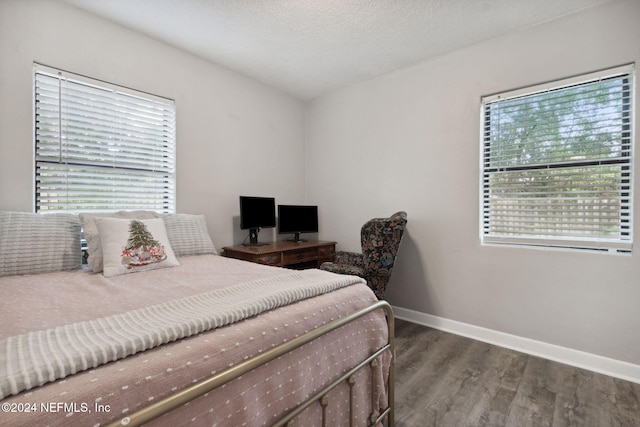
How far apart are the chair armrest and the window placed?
114 cm

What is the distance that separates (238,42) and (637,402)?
3.65 meters

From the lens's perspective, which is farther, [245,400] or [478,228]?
[478,228]

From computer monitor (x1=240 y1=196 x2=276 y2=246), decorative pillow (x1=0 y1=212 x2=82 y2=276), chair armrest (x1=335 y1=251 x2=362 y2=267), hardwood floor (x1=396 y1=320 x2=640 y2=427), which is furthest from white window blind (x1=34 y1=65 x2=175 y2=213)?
hardwood floor (x1=396 y1=320 x2=640 y2=427)

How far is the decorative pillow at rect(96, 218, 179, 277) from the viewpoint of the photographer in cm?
176

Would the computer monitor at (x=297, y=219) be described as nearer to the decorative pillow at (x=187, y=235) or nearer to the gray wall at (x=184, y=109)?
the gray wall at (x=184, y=109)

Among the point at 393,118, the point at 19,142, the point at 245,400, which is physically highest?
the point at 393,118

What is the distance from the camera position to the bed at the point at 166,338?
653 mm

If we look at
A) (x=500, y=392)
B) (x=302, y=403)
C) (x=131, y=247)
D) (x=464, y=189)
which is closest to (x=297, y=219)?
(x=464, y=189)

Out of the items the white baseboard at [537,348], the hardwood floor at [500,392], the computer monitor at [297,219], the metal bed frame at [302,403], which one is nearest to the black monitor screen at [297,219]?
the computer monitor at [297,219]

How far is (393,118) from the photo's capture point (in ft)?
10.1

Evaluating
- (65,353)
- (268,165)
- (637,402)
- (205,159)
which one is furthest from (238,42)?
(637,402)

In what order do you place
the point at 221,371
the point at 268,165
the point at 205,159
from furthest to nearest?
the point at 268,165
the point at 205,159
the point at 221,371

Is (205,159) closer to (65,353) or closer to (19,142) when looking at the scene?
(19,142)

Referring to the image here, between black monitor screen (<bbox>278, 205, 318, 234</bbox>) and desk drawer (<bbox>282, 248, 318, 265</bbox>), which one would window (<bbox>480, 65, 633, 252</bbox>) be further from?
black monitor screen (<bbox>278, 205, 318, 234</bbox>)
